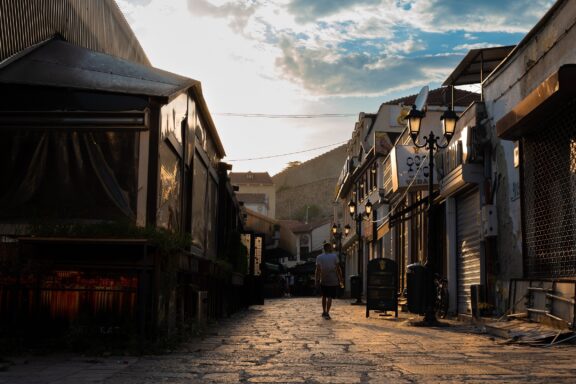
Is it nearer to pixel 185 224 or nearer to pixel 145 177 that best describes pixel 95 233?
pixel 145 177

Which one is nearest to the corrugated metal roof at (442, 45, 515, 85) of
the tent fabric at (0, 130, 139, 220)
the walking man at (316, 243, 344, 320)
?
the walking man at (316, 243, 344, 320)

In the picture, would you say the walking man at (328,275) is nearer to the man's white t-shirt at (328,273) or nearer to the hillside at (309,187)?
the man's white t-shirt at (328,273)

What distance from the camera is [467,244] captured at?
15609 millimetres

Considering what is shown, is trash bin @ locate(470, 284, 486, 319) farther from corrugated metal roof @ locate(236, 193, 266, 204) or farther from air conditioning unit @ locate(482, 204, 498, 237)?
corrugated metal roof @ locate(236, 193, 266, 204)

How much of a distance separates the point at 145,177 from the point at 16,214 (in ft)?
Result: 5.03

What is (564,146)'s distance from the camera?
994 cm

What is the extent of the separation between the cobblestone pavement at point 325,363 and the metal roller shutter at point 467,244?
5.46 m

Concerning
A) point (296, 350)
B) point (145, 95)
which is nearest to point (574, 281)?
point (296, 350)

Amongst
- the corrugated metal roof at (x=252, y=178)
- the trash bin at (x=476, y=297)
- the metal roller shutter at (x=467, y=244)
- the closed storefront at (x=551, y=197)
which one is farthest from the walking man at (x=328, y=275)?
the corrugated metal roof at (x=252, y=178)

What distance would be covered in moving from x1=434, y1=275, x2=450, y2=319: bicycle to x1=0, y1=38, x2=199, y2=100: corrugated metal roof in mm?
8713

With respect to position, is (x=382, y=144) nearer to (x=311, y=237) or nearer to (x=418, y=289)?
(x=418, y=289)

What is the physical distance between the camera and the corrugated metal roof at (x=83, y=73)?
8.25 m

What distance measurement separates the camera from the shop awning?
28.5 ft

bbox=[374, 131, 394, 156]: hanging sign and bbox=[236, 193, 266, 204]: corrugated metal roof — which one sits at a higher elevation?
bbox=[236, 193, 266, 204]: corrugated metal roof
